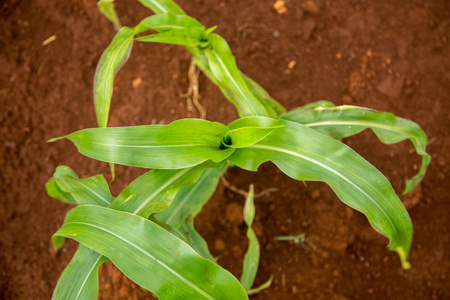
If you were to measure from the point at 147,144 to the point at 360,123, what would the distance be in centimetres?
69

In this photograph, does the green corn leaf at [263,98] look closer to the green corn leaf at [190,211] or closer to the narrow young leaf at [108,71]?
the green corn leaf at [190,211]

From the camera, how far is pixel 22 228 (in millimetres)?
1624

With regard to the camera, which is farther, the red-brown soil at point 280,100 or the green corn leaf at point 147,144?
the red-brown soil at point 280,100

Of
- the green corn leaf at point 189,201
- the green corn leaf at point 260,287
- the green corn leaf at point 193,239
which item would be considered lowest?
the green corn leaf at point 260,287

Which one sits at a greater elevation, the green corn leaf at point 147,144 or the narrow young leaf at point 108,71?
the narrow young leaf at point 108,71

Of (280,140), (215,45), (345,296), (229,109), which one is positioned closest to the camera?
(280,140)

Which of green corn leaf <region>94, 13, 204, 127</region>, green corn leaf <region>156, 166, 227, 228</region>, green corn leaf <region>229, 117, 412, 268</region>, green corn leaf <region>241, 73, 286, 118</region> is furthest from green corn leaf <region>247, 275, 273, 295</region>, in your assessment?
green corn leaf <region>94, 13, 204, 127</region>

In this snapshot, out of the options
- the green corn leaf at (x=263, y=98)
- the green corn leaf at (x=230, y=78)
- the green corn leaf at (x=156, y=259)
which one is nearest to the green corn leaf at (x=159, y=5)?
the green corn leaf at (x=230, y=78)

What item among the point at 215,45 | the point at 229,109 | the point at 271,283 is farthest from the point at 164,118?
the point at 271,283

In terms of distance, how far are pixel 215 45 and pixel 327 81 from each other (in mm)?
632

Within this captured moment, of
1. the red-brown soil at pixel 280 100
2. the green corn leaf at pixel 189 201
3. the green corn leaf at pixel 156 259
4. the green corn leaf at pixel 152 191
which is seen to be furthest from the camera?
the red-brown soil at pixel 280 100

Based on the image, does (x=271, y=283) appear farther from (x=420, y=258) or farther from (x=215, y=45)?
(x=215, y=45)

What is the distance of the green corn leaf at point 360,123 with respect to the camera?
3.70 ft

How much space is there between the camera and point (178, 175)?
1.11 meters
